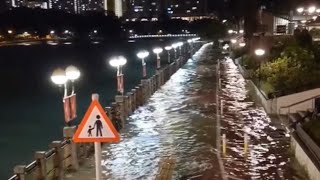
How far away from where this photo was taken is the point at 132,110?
28.9 metres

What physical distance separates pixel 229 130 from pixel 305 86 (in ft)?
23.9

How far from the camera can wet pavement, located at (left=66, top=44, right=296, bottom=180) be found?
55.3 feet

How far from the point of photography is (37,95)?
67.5 m

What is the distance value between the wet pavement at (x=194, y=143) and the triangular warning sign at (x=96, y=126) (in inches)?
314

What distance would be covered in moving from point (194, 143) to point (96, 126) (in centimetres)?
1293

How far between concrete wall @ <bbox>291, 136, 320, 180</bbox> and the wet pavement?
482 millimetres

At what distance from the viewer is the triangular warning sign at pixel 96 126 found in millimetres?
8297

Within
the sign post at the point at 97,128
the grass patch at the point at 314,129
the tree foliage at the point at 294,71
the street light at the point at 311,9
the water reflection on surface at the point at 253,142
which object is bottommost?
the water reflection on surface at the point at 253,142

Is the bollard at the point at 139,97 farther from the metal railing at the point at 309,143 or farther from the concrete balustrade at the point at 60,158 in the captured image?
the metal railing at the point at 309,143

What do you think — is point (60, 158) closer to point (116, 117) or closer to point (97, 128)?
point (116, 117)

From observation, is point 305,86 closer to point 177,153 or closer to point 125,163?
point 177,153

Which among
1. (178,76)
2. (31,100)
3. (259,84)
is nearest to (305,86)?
(259,84)

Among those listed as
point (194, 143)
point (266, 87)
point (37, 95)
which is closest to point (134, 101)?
point (266, 87)

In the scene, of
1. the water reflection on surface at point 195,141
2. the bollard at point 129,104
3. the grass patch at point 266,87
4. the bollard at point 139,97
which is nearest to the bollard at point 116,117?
the water reflection on surface at point 195,141
